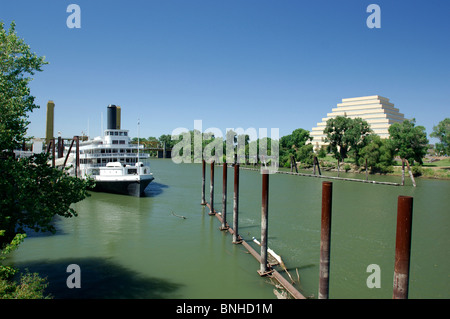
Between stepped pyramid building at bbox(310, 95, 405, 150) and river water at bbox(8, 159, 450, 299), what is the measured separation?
83.6 m

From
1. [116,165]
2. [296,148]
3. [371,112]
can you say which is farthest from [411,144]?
[116,165]

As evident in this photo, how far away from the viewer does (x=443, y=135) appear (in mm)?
66812

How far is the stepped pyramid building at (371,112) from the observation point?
106706 mm

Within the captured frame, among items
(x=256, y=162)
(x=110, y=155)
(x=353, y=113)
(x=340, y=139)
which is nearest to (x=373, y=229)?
(x=110, y=155)

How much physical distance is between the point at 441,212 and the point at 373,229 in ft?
38.1

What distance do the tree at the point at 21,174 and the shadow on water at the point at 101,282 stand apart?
283 centimetres

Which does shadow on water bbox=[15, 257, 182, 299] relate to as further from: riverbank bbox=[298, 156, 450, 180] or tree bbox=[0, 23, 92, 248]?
riverbank bbox=[298, 156, 450, 180]

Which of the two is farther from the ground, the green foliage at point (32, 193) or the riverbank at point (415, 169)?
the green foliage at point (32, 193)

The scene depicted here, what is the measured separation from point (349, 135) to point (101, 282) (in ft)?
242

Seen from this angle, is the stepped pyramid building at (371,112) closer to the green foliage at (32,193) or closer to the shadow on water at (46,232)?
the shadow on water at (46,232)

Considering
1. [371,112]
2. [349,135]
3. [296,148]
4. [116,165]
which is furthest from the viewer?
[371,112]

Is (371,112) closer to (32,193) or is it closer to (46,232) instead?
(46,232)

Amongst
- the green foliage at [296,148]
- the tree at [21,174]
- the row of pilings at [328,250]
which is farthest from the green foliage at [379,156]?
the tree at [21,174]
